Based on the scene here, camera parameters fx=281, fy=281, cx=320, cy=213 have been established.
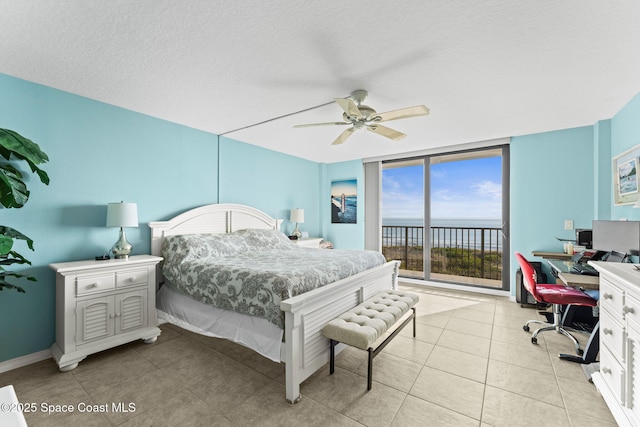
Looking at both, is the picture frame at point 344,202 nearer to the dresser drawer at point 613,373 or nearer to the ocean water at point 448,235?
the ocean water at point 448,235

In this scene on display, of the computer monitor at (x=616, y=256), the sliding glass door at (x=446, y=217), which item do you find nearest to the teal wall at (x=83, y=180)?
the sliding glass door at (x=446, y=217)

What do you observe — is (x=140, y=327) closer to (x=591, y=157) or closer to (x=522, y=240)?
(x=522, y=240)

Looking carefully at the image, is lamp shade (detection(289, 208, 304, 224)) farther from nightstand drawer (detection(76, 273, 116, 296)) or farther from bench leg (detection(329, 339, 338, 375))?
bench leg (detection(329, 339, 338, 375))

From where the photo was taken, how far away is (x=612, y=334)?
5.87 feet

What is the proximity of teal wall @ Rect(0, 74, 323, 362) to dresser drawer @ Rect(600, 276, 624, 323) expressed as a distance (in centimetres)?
418

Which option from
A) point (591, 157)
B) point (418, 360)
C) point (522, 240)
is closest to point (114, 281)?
point (418, 360)

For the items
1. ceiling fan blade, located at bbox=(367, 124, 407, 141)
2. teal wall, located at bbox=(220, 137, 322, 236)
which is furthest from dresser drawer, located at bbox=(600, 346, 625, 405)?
teal wall, located at bbox=(220, 137, 322, 236)

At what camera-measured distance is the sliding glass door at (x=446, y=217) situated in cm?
514

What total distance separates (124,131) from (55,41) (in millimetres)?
1278

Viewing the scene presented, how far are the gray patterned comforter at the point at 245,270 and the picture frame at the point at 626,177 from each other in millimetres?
2571

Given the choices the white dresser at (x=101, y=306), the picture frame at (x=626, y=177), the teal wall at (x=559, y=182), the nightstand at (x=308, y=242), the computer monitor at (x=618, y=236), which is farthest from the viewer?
the nightstand at (x=308, y=242)

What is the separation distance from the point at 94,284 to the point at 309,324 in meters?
2.00

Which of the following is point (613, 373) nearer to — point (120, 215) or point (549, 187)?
point (549, 187)

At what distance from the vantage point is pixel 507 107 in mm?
3117
